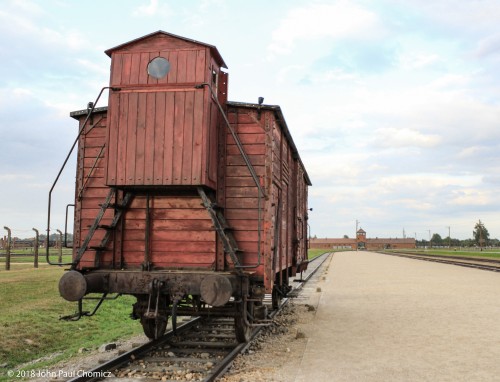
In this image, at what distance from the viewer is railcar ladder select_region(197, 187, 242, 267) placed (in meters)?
6.86

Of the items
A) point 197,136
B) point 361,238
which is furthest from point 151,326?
point 361,238

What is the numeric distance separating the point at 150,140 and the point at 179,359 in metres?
3.19

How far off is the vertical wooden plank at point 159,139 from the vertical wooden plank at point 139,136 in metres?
0.17

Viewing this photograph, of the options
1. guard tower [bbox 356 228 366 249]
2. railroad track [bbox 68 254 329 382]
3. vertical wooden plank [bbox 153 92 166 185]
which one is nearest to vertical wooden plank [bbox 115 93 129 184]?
vertical wooden plank [bbox 153 92 166 185]

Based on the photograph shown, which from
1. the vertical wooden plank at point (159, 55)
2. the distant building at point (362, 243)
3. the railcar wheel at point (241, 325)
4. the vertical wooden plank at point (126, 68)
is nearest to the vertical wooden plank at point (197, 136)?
the vertical wooden plank at point (159, 55)

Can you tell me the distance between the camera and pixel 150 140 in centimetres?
710

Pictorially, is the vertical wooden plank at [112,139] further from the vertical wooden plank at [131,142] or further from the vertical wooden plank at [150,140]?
the vertical wooden plank at [150,140]

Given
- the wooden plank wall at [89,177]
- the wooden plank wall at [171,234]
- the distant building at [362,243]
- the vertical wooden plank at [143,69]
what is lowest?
the distant building at [362,243]

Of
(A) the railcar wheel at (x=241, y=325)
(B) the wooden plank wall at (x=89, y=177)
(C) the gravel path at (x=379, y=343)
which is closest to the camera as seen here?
(C) the gravel path at (x=379, y=343)

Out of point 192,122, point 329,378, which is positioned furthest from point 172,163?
point 329,378

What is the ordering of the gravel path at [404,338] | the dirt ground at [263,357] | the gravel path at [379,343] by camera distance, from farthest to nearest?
the gravel path at [404,338], the gravel path at [379,343], the dirt ground at [263,357]

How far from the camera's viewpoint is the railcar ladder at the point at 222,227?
6.86 m

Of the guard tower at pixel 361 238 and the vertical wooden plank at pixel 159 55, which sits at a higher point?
the vertical wooden plank at pixel 159 55

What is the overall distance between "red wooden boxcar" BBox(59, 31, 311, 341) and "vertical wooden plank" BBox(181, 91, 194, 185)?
1cm
